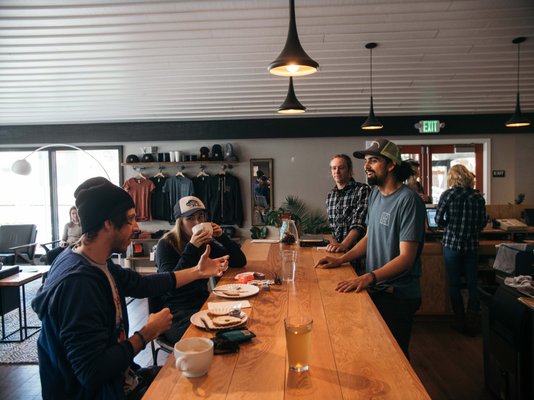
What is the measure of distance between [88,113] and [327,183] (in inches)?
164

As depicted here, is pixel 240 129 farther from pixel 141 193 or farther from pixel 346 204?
pixel 346 204

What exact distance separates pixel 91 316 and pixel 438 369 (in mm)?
3130

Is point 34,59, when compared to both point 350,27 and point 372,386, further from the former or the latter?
point 372,386

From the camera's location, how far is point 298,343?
4.25ft

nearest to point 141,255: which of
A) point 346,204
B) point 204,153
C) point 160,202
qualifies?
point 160,202

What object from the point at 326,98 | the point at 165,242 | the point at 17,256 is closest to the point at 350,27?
the point at 326,98

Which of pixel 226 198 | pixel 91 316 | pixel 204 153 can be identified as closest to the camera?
pixel 91 316

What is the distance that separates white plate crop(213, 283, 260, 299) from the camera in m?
2.03

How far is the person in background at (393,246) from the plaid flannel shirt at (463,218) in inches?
87.0

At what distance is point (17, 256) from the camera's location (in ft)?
22.4

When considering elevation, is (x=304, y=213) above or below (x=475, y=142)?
below

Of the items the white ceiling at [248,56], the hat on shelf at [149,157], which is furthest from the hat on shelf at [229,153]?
the hat on shelf at [149,157]

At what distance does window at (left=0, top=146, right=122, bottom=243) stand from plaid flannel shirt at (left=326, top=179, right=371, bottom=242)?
5.28 meters

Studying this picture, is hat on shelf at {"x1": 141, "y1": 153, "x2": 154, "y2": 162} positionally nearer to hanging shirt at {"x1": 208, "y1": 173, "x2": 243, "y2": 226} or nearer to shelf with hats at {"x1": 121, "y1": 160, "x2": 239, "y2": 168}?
shelf with hats at {"x1": 121, "y1": 160, "x2": 239, "y2": 168}
